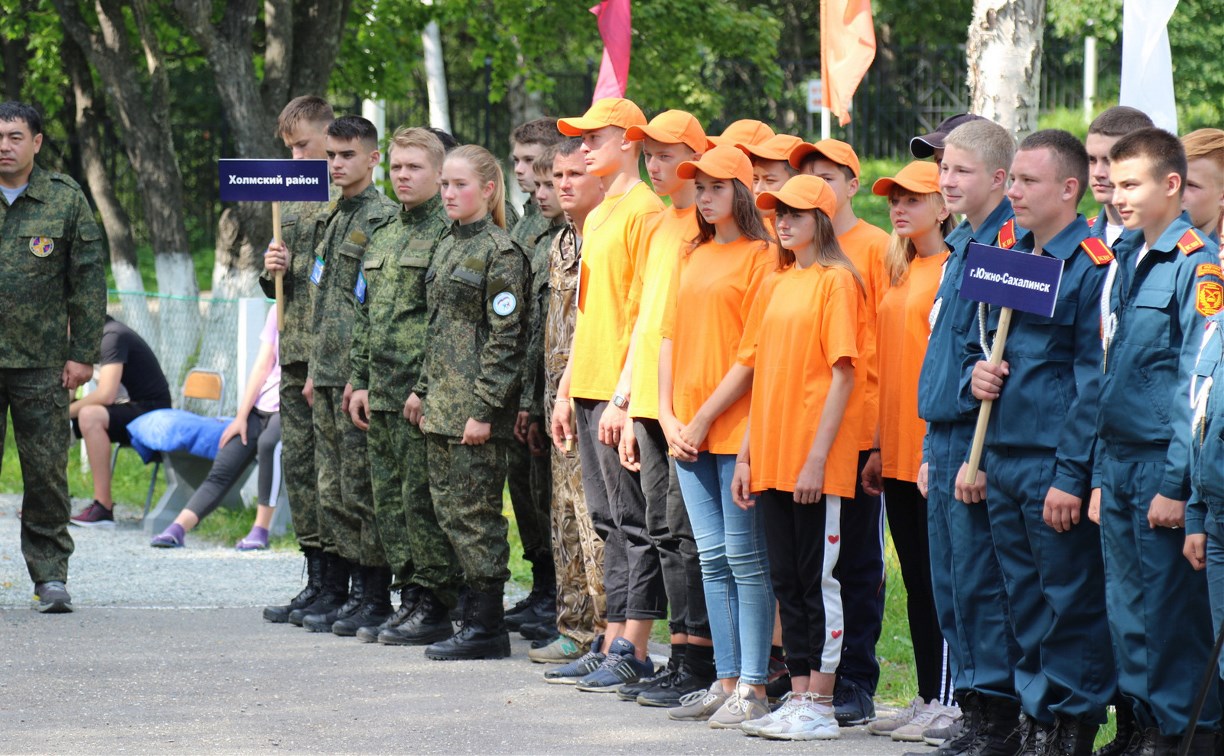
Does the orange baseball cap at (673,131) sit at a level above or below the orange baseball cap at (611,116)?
below

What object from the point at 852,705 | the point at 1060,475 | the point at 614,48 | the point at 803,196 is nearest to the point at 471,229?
the point at 803,196

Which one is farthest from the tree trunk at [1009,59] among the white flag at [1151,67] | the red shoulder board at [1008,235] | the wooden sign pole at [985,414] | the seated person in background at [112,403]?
the seated person in background at [112,403]

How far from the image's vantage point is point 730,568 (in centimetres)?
633

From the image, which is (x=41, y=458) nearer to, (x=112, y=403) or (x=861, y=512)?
(x=112, y=403)

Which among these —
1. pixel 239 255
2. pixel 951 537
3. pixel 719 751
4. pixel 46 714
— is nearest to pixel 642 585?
pixel 719 751

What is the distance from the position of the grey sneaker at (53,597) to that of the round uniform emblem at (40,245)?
1.68 m

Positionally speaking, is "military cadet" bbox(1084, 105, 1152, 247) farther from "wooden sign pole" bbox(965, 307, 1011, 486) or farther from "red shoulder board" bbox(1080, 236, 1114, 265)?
"wooden sign pole" bbox(965, 307, 1011, 486)

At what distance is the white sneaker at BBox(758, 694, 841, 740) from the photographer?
594 cm

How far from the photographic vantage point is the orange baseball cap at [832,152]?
6332 mm

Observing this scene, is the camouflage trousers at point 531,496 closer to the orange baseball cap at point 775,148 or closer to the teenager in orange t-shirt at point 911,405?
the orange baseball cap at point 775,148

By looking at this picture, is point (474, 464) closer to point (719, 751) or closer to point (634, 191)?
point (634, 191)

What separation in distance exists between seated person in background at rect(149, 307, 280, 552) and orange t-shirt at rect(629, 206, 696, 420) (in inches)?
173

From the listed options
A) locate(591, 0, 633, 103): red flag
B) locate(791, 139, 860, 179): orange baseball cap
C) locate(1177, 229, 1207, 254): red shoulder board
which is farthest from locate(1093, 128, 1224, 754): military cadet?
locate(591, 0, 633, 103): red flag

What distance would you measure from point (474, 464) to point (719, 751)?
7.02 ft
